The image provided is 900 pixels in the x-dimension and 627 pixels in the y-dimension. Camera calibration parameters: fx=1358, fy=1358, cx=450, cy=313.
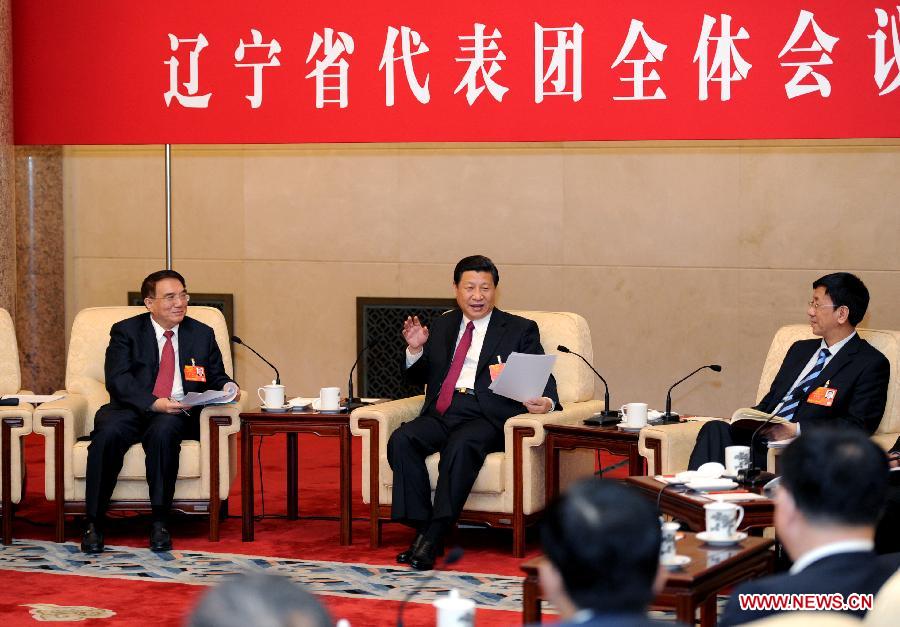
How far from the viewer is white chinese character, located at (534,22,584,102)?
582 cm

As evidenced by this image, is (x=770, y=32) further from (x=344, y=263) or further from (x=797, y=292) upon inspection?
(x=344, y=263)

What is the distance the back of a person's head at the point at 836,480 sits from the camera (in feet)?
7.68

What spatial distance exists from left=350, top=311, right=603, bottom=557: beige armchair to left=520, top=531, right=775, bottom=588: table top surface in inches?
67.4

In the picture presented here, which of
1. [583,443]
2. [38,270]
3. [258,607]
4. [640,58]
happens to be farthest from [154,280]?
[258,607]

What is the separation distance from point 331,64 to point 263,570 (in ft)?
7.73

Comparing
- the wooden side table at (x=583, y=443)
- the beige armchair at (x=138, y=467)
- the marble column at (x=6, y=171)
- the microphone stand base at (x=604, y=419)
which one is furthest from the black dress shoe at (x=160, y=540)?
the marble column at (x=6, y=171)

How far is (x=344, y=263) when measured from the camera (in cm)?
871

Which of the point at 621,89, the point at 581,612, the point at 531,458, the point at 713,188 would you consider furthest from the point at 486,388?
the point at 581,612

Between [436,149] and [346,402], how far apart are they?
303 centimetres

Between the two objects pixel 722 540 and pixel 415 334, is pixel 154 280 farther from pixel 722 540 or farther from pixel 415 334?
pixel 722 540

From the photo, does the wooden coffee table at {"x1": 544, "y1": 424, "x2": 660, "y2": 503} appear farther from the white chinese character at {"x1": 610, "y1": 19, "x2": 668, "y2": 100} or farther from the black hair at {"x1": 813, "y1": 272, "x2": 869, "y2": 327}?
the white chinese character at {"x1": 610, "y1": 19, "x2": 668, "y2": 100}

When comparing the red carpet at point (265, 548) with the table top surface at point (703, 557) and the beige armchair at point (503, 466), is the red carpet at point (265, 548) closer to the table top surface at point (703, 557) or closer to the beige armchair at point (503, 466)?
the beige armchair at point (503, 466)

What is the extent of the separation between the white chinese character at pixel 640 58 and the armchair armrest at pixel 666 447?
→ 4.84 feet

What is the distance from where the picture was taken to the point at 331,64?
20.2 ft
